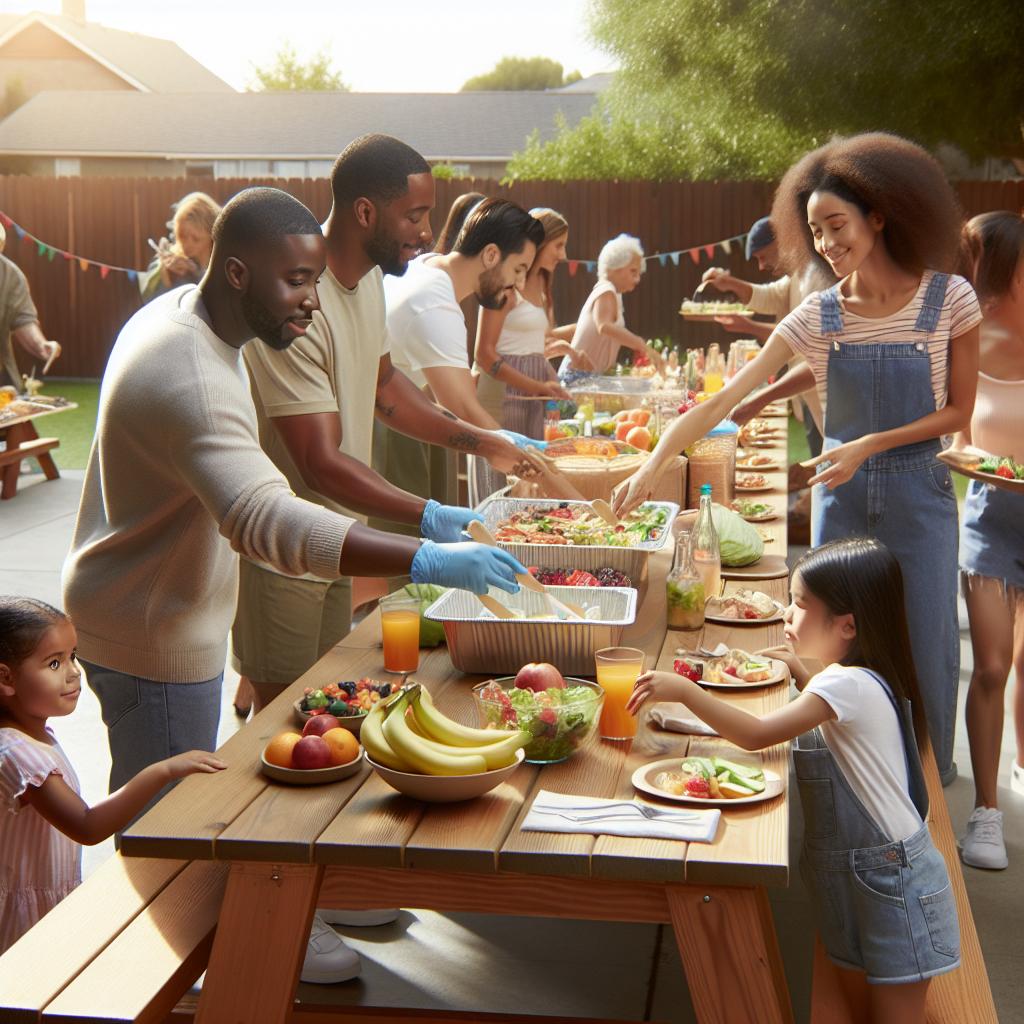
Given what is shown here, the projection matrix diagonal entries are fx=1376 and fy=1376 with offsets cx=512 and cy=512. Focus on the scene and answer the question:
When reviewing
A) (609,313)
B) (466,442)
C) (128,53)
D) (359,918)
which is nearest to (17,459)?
(609,313)

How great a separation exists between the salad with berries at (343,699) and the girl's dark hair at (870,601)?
919 mm

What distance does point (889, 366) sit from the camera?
3.87 metres

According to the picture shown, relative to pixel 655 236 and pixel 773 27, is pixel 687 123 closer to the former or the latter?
pixel 773 27

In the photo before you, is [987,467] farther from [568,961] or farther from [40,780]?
[40,780]

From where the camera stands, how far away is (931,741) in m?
4.36

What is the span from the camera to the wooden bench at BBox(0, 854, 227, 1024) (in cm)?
226

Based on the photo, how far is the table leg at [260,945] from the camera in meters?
2.32

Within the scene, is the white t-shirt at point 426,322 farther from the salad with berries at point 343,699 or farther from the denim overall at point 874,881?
the denim overall at point 874,881

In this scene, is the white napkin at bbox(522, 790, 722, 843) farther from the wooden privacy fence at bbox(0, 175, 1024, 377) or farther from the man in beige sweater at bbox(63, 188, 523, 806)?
the wooden privacy fence at bbox(0, 175, 1024, 377)

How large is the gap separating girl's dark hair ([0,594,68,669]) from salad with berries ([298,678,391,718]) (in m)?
0.53

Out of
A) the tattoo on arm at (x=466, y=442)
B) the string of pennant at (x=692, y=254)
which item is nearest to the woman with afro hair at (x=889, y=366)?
the tattoo on arm at (x=466, y=442)

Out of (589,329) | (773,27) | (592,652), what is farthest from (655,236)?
(592,652)

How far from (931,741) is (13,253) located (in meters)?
15.9

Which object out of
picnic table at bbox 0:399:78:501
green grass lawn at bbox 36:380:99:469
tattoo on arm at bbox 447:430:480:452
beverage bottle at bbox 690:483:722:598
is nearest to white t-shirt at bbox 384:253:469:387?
tattoo on arm at bbox 447:430:480:452
